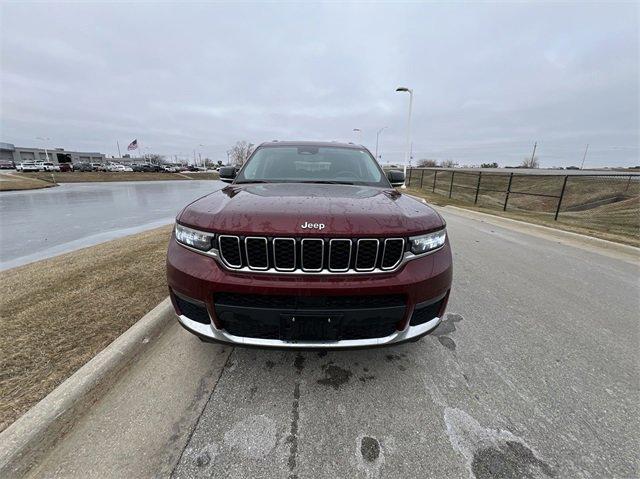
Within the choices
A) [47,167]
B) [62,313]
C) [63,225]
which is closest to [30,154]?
[47,167]

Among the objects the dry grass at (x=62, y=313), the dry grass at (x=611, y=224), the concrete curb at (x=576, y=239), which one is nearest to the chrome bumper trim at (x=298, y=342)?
the dry grass at (x=62, y=313)

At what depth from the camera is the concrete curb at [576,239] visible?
5977 millimetres

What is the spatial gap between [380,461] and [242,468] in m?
0.73

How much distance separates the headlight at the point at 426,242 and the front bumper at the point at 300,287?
6 cm

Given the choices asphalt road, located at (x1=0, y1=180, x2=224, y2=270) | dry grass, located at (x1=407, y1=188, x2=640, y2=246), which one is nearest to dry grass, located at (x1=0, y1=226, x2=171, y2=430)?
asphalt road, located at (x1=0, y1=180, x2=224, y2=270)

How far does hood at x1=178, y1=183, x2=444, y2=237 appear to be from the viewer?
1.83 metres

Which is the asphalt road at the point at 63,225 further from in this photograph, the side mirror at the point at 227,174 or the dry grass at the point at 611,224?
the dry grass at the point at 611,224

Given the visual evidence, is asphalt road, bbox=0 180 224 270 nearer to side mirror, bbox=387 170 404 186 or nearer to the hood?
the hood

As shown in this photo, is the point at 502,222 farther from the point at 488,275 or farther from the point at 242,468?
the point at 242,468

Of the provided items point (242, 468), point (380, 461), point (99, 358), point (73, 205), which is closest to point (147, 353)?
point (99, 358)

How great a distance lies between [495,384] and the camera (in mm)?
2229

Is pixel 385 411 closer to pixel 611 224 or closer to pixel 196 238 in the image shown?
pixel 196 238

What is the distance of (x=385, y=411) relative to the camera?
6.44 feet

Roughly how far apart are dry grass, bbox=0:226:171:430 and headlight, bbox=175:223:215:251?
1212 mm
